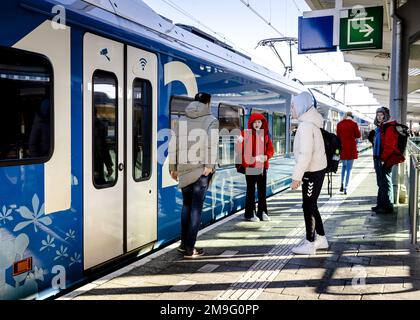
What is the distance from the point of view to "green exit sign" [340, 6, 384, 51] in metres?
8.93

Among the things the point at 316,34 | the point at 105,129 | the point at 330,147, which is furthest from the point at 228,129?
the point at 316,34

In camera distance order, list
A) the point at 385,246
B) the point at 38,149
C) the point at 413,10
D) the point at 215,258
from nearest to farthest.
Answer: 1. the point at 38,149
2. the point at 215,258
3. the point at 385,246
4. the point at 413,10

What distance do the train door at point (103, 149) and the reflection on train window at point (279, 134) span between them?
18.9 ft

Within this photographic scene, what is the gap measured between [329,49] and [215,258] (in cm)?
650

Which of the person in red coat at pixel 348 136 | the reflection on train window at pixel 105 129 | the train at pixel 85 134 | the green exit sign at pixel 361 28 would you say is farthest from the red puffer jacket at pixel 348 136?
the reflection on train window at pixel 105 129

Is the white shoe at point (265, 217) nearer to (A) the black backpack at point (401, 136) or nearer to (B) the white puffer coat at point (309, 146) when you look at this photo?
(B) the white puffer coat at point (309, 146)

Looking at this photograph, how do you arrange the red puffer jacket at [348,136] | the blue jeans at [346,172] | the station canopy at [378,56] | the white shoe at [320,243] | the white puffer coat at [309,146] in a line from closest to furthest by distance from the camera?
the white puffer coat at [309,146] → the white shoe at [320,243] → the red puffer jacket at [348,136] → the blue jeans at [346,172] → the station canopy at [378,56]

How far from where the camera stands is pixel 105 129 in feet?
13.8

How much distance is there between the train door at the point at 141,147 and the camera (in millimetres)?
4562

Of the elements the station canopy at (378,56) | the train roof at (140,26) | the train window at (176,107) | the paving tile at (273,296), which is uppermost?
the station canopy at (378,56)

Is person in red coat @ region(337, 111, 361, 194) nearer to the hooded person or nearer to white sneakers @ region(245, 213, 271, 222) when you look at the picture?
white sneakers @ region(245, 213, 271, 222)
